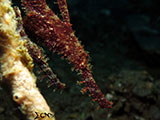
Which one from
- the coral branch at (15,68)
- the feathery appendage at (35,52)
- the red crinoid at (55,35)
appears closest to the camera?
the coral branch at (15,68)

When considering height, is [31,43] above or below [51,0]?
below

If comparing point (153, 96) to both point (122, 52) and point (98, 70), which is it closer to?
point (98, 70)

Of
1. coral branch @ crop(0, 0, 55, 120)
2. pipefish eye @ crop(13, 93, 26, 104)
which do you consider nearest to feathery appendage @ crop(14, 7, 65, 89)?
coral branch @ crop(0, 0, 55, 120)

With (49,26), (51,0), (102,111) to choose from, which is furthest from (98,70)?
(49,26)

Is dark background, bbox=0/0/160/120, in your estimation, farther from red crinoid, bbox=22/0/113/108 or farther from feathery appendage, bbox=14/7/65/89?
red crinoid, bbox=22/0/113/108

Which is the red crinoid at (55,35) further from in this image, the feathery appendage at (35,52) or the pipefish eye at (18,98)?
the pipefish eye at (18,98)

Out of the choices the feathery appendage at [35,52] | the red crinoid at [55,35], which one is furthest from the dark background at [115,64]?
the red crinoid at [55,35]
